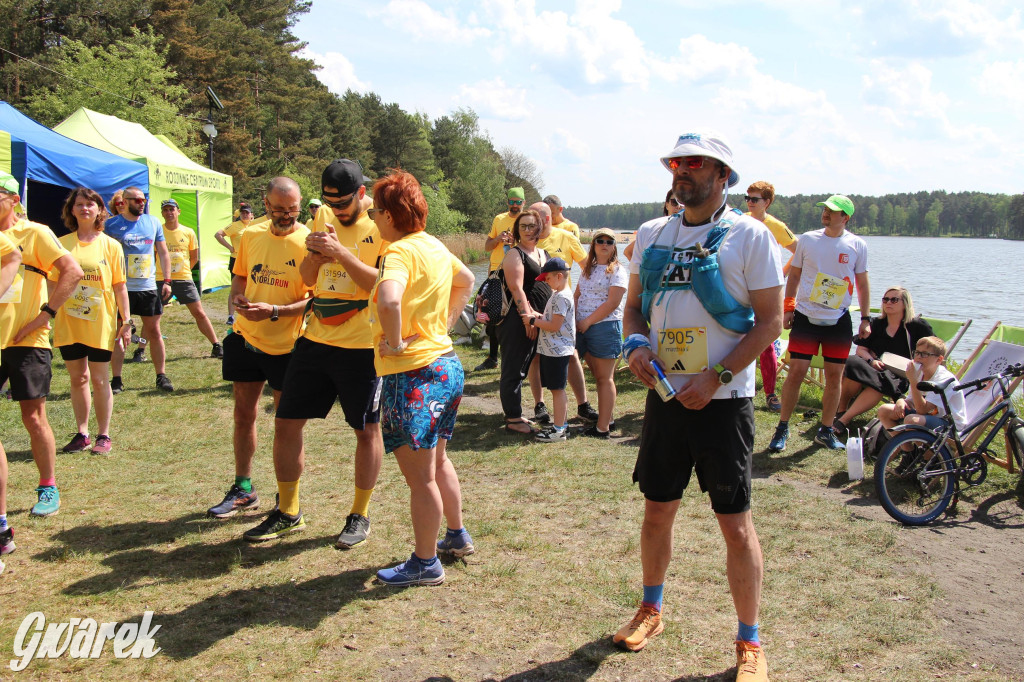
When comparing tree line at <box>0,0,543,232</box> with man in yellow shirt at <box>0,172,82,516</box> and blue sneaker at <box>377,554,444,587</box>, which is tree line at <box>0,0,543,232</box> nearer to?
man in yellow shirt at <box>0,172,82,516</box>

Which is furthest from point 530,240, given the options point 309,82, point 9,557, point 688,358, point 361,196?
point 309,82

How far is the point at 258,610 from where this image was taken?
11.0ft

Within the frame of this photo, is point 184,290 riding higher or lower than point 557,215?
lower

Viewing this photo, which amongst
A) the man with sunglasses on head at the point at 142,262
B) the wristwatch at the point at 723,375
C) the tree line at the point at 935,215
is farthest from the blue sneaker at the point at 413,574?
the tree line at the point at 935,215

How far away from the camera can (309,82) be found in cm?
5238

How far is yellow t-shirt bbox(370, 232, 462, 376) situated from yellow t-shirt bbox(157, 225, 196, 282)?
23.3 ft

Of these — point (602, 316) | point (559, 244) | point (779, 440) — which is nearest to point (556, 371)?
point (602, 316)

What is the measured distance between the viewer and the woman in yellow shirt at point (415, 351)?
323 cm

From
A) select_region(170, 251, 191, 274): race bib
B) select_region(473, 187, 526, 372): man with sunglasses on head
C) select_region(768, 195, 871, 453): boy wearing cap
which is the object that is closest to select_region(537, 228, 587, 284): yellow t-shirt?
select_region(473, 187, 526, 372): man with sunglasses on head

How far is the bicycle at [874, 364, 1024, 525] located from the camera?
4762 millimetres

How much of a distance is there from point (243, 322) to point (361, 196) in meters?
1.02

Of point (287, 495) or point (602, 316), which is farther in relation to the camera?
point (602, 316)

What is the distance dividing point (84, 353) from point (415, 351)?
344 cm

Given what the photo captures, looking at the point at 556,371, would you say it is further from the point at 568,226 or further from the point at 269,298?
the point at 568,226
